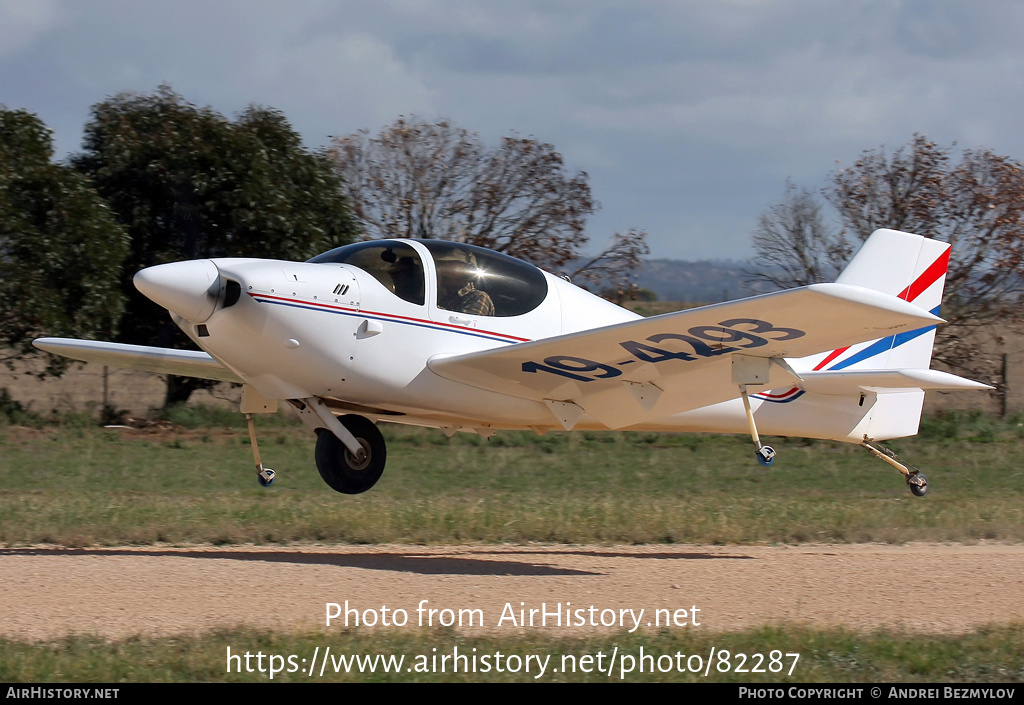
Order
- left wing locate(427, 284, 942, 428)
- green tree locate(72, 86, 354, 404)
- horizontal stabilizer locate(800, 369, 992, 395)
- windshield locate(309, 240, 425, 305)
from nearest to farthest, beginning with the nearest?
left wing locate(427, 284, 942, 428), horizontal stabilizer locate(800, 369, 992, 395), windshield locate(309, 240, 425, 305), green tree locate(72, 86, 354, 404)

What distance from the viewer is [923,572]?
10.0 m

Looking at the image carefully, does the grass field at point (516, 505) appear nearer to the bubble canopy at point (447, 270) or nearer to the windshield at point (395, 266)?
the bubble canopy at point (447, 270)

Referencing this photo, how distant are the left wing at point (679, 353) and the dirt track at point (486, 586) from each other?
161 cm

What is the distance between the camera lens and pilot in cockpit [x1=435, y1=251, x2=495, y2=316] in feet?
31.8

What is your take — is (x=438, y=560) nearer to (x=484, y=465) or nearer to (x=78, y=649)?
(x=78, y=649)

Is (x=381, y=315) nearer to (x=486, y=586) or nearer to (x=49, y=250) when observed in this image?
(x=486, y=586)

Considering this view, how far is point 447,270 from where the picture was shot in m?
9.73

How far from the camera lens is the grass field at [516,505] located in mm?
6480

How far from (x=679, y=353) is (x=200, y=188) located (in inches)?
654

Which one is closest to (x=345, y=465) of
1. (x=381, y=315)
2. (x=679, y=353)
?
(x=381, y=315)

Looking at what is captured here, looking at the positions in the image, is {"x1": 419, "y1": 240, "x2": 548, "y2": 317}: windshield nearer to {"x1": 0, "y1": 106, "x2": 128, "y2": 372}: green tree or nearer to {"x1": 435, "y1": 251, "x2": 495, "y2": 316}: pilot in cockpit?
{"x1": 435, "y1": 251, "x2": 495, "y2": 316}: pilot in cockpit

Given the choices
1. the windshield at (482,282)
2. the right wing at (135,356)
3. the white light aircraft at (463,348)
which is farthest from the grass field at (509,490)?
the windshield at (482,282)

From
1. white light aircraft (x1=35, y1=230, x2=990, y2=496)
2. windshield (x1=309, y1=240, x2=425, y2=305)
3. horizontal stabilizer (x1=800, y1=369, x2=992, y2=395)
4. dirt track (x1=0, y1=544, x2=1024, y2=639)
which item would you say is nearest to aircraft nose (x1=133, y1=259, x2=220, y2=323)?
white light aircraft (x1=35, y1=230, x2=990, y2=496)

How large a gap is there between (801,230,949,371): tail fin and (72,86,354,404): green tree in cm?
1424
